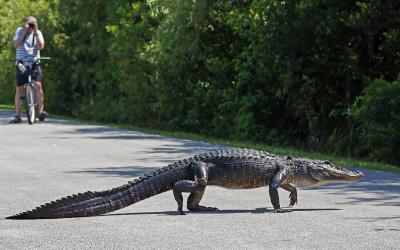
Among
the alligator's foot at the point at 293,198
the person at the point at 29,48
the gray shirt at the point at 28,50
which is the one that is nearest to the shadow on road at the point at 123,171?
the alligator's foot at the point at 293,198

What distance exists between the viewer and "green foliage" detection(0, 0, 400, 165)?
787 inches

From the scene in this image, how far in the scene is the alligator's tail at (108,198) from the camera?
32.0 ft

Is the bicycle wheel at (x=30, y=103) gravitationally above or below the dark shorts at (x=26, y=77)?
below

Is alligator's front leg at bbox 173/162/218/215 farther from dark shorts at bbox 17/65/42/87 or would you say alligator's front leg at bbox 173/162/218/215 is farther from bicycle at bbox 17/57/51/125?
dark shorts at bbox 17/65/42/87

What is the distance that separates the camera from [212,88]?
2322 cm

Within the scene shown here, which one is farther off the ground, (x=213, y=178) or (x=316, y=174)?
(x=316, y=174)

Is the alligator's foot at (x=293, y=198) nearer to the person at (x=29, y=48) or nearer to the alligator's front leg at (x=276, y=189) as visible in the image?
the alligator's front leg at (x=276, y=189)

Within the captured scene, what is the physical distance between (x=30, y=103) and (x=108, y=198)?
42.4 feet

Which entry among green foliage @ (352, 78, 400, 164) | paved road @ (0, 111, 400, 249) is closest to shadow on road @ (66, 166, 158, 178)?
paved road @ (0, 111, 400, 249)

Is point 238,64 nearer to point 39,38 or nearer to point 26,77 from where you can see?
point 39,38

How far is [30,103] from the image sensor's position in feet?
74.1

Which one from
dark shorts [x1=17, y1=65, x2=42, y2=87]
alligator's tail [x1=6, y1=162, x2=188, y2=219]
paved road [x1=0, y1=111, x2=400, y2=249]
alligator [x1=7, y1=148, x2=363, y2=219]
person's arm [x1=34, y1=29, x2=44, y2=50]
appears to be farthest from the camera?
dark shorts [x1=17, y1=65, x2=42, y2=87]

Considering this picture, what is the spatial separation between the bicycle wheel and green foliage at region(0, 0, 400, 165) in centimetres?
304

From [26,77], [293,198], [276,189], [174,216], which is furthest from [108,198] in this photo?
[26,77]
